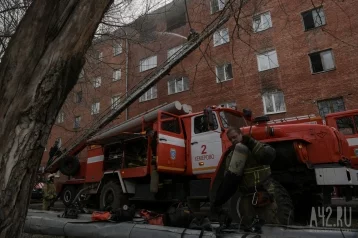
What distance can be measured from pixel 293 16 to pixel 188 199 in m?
14.0

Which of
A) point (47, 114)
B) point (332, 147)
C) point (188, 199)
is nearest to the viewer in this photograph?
point (47, 114)

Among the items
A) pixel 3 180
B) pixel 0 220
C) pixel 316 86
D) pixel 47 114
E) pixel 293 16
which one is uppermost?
pixel 293 16

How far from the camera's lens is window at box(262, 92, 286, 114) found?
16141 millimetres

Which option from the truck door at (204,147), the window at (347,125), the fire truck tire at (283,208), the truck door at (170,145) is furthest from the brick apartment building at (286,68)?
the fire truck tire at (283,208)

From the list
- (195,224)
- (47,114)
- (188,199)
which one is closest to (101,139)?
(188,199)

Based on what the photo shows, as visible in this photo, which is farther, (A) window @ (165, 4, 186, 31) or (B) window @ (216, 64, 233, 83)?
(B) window @ (216, 64, 233, 83)

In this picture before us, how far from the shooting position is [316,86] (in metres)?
15.3

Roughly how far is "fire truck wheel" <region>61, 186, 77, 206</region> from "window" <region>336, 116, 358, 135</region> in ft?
30.2

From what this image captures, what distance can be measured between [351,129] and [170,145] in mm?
5631

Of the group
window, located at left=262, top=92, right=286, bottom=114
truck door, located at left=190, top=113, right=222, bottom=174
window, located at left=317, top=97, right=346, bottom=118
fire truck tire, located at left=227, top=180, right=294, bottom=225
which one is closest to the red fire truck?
truck door, located at left=190, top=113, right=222, bottom=174

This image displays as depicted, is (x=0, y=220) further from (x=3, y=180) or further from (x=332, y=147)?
(x=332, y=147)

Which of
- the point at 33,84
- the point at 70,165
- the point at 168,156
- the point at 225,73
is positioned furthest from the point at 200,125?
the point at 225,73

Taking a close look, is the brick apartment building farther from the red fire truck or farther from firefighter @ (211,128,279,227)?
firefighter @ (211,128,279,227)

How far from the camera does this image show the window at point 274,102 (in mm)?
16141
